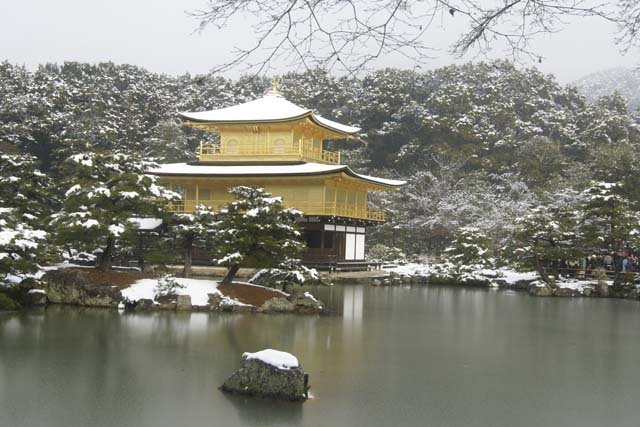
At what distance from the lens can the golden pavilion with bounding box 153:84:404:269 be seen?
22.9 meters

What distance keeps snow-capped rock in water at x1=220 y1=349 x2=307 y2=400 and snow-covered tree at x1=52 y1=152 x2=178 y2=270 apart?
27.5ft

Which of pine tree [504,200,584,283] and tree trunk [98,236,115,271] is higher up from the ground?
pine tree [504,200,584,283]

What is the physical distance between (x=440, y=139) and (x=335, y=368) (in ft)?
101

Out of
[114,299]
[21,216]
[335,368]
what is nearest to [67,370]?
[335,368]

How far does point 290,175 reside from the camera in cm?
2258

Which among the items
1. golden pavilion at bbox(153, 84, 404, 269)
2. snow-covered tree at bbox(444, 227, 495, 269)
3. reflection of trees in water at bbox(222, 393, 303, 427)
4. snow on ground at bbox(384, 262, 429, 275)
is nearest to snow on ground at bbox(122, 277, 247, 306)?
reflection of trees in water at bbox(222, 393, 303, 427)

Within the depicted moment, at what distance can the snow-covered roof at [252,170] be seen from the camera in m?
22.3

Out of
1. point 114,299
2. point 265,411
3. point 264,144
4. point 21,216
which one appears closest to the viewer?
point 265,411

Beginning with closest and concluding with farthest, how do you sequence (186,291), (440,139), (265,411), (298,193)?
1. (265,411)
2. (186,291)
3. (298,193)
4. (440,139)

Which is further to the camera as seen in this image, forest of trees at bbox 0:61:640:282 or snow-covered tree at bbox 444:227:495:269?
forest of trees at bbox 0:61:640:282

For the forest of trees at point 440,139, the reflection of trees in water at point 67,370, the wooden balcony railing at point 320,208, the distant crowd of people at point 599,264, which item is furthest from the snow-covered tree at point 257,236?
the distant crowd of people at point 599,264

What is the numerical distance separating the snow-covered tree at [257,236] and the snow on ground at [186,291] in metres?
0.65

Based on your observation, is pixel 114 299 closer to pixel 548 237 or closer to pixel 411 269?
pixel 548 237

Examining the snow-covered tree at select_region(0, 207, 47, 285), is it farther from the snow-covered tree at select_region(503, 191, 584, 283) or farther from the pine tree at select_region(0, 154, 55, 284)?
the snow-covered tree at select_region(503, 191, 584, 283)
